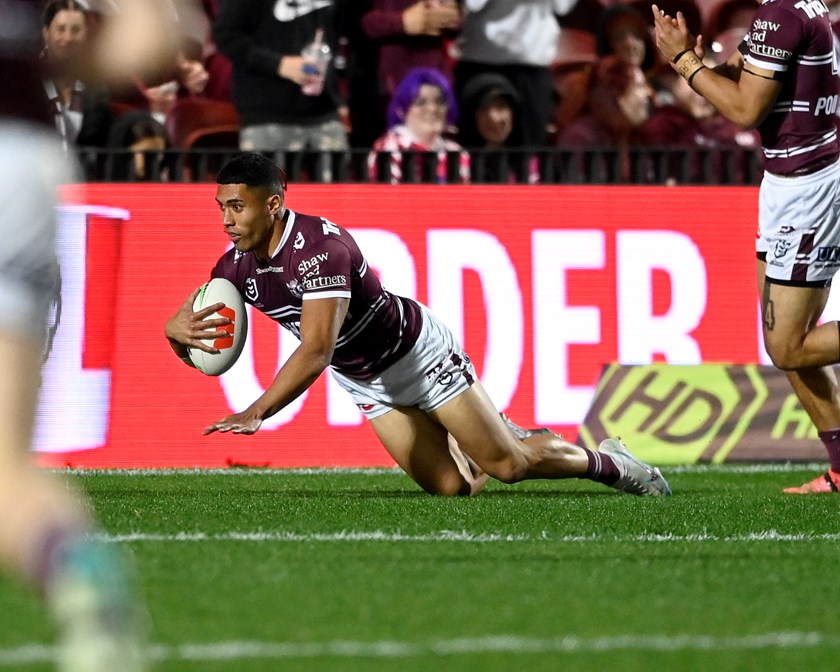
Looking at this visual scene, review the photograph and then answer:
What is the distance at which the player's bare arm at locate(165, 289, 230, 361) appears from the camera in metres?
7.60

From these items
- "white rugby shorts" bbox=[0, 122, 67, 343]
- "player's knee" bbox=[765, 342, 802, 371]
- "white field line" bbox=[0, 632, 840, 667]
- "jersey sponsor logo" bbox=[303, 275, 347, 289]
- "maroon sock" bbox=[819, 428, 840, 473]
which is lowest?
"maroon sock" bbox=[819, 428, 840, 473]

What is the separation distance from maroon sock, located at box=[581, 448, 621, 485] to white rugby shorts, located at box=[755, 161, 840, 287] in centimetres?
117

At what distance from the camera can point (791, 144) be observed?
7.98 metres

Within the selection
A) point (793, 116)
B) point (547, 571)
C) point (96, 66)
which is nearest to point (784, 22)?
point (793, 116)

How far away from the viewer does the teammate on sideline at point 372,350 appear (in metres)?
7.44

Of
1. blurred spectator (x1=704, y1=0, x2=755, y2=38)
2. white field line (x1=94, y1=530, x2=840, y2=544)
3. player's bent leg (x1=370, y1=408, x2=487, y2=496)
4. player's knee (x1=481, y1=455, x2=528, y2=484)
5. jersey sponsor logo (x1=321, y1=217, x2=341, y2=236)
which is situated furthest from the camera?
blurred spectator (x1=704, y1=0, x2=755, y2=38)

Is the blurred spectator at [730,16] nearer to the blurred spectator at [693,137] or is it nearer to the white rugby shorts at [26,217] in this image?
the blurred spectator at [693,137]

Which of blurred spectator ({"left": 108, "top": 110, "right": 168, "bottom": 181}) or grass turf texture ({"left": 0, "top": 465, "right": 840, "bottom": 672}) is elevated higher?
blurred spectator ({"left": 108, "top": 110, "right": 168, "bottom": 181})

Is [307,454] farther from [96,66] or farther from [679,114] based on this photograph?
[96,66]

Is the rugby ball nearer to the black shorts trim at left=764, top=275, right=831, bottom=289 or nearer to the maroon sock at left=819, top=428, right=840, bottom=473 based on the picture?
the black shorts trim at left=764, top=275, right=831, bottom=289

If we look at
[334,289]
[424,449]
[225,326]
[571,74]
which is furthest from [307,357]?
[571,74]

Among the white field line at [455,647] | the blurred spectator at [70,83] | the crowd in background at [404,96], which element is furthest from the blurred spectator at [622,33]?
the white field line at [455,647]

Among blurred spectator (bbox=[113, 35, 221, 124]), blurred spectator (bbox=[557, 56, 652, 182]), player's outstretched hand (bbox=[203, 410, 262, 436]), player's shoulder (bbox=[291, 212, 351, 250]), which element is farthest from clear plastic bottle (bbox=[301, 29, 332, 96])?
player's outstretched hand (bbox=[203, 410, 262, 436])

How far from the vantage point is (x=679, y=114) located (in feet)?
39.6
